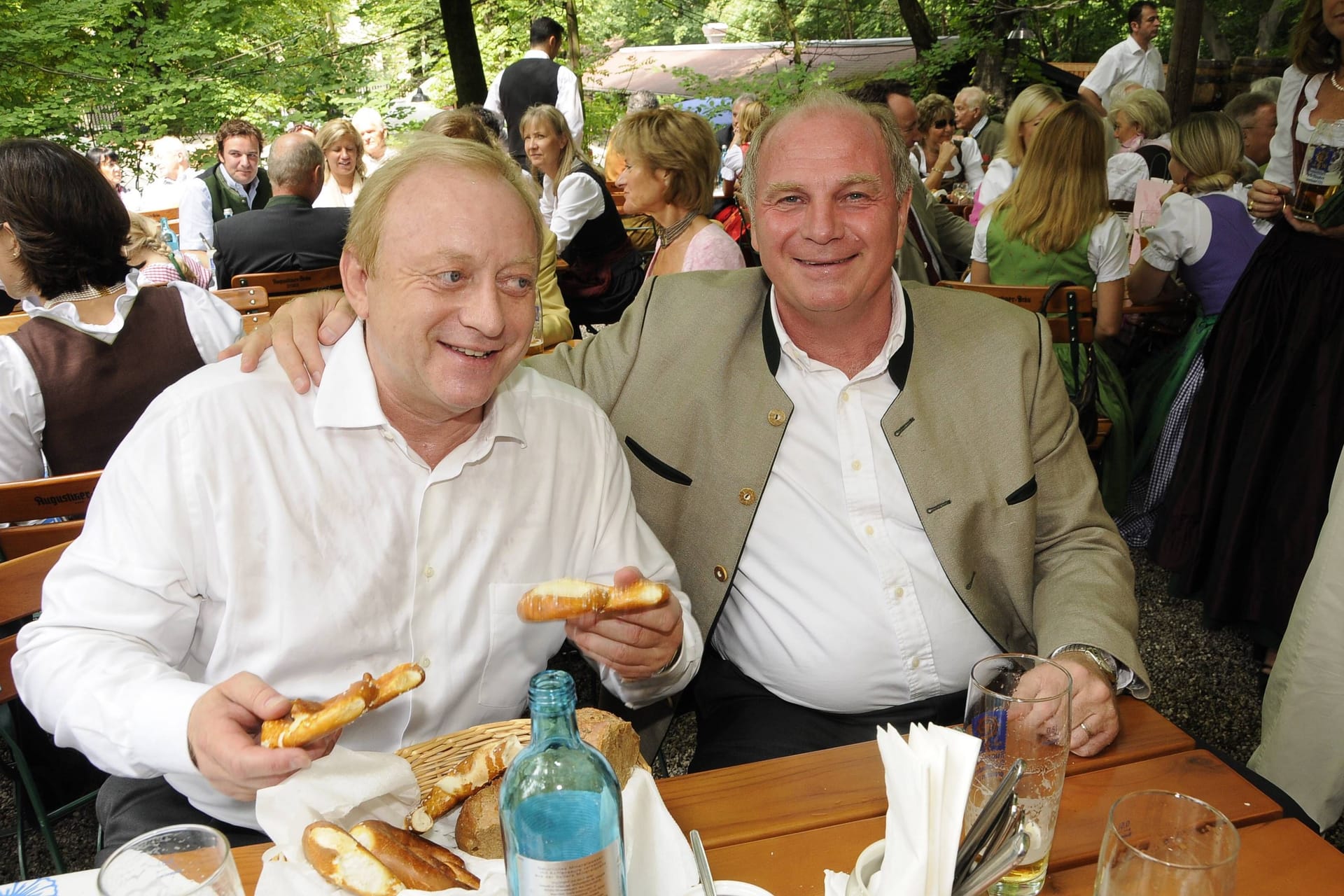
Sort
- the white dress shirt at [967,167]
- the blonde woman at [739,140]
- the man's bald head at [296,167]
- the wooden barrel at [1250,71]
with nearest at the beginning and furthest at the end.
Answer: the man's bald head at [296,167] < the white dress shirt at [967,167] < the blonde woman at [739,140] < the wooden barrel at [1250,71]

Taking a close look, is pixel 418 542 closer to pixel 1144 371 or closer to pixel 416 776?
pixel 416 776

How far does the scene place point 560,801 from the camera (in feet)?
3.20

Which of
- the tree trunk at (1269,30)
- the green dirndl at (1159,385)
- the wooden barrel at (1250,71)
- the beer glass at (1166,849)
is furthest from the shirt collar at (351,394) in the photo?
the tree trunk at (1269,30)

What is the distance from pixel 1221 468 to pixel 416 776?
10.9 feet

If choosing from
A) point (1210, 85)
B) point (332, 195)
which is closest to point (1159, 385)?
point (332, 195)

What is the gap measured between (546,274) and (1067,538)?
129 inches

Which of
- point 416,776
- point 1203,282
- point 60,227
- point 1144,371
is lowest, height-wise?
point 1144,371

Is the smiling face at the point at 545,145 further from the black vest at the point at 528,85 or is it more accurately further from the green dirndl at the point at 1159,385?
the green dirndl at the point at 1159,385

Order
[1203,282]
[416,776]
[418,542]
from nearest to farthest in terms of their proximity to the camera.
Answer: [416,776], [418,542], [1203,282]

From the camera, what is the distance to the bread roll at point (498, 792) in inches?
43.5

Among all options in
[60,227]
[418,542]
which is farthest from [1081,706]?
[60,227]

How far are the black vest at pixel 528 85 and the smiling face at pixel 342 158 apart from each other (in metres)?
1.96

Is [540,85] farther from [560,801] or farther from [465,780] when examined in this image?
[560,801]

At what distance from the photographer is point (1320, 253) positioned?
3.22m
